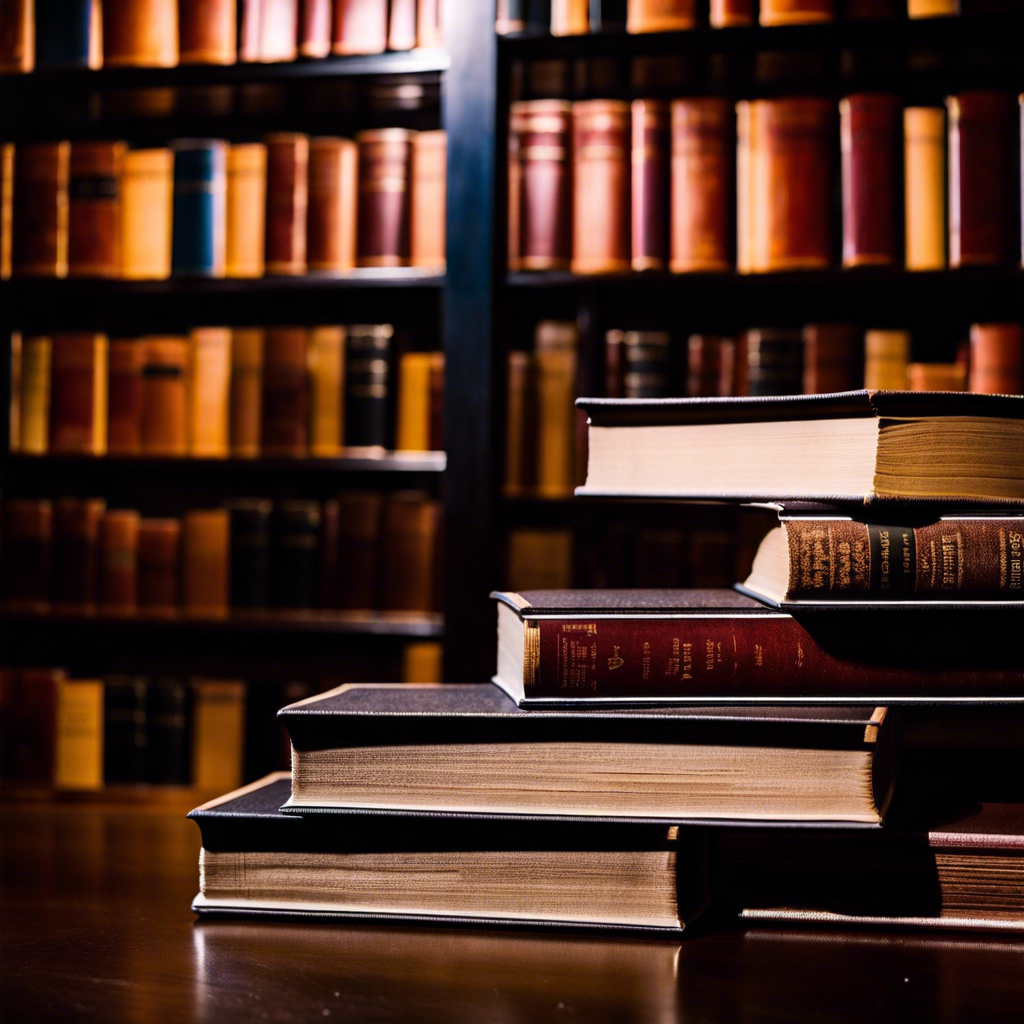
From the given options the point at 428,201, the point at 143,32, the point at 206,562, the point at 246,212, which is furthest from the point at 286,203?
the point at 206,562

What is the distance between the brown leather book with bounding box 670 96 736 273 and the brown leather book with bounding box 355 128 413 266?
1.26 feet

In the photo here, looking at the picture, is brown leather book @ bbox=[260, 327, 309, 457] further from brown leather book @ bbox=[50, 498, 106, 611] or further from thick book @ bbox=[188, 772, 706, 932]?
thick book @ bbox=[188, 772, 706, 932]

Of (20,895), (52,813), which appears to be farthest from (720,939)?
(52,813)

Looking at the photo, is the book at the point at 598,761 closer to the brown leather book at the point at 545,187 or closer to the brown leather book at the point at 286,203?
the brown leather book at the point at 545,187

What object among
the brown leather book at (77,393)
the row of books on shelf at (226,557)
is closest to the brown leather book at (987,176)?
the row of books on shelf at (226,557)

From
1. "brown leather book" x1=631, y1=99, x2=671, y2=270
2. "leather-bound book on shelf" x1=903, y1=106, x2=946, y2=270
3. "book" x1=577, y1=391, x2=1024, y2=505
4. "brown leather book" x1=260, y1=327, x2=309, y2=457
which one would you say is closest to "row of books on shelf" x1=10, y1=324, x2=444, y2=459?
"brown leather book" x1=260, y1=327, x2=309, y2=457

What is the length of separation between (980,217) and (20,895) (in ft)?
4.33

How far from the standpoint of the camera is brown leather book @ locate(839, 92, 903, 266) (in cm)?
146

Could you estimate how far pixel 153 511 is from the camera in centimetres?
197

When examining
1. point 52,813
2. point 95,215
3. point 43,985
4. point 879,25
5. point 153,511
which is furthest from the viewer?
point 153,511

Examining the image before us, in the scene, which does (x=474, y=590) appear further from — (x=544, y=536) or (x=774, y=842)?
(x=774, y=842)

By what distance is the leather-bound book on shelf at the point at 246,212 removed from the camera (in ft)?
5.37

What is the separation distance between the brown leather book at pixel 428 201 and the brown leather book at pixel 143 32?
0.38 meters

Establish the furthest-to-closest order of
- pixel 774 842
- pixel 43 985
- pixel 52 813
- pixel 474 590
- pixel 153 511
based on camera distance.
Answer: pixel 153 511, pixel 474 590, pixel 52 813, pixel 774 842, pixel 43 985
